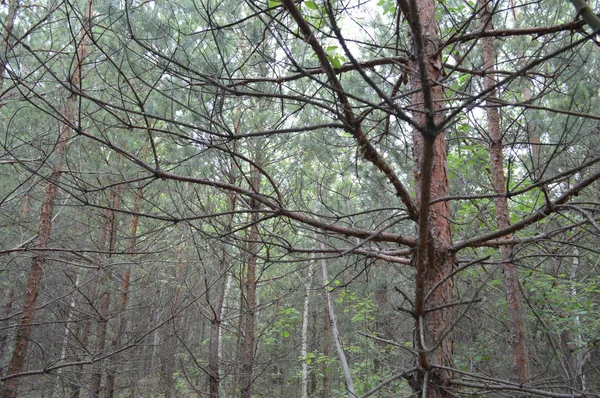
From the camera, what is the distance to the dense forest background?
66.7 inches

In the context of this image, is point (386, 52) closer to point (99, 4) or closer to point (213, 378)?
point (99, 4)

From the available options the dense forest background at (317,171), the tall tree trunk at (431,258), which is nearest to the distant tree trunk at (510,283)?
the dense forest background at (317,171)

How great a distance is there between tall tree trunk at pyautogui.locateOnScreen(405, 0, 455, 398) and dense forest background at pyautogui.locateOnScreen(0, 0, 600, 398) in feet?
0.05

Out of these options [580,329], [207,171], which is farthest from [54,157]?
[580,329]

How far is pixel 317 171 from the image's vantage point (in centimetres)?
723

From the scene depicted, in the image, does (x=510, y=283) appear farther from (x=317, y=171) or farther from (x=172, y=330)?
(x=172, y=330)

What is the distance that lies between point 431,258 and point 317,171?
200 inches

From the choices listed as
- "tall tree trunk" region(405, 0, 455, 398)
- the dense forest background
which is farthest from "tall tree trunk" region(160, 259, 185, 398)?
"tall tree trunk" region(405, 0, 455, 398)

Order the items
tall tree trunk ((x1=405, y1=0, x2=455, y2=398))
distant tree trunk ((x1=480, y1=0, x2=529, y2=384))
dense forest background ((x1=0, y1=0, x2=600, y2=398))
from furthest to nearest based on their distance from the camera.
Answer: distant tree trunk ((x1=480, y1=0, x2=529, y2=384)), dense forest background ((x1=0, y1=0, x2=600, y2=398)), tall tree trunk ((x1=405, y1=0, x2=455, y2=398))

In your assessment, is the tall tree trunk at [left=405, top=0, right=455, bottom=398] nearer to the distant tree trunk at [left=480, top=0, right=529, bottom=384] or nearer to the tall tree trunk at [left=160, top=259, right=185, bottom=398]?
the distant tree trunk at [left=480, top=0, right=529, bottom=384]

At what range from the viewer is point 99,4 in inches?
194

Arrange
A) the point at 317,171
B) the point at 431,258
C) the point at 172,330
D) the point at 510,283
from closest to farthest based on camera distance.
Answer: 1. the point at 431,258
2. the point at 510,283
3. the point at 317,171
4. the point at 172,330

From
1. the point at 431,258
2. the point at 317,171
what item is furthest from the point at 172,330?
the point at 431,258

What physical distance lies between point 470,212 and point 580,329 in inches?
96.8
